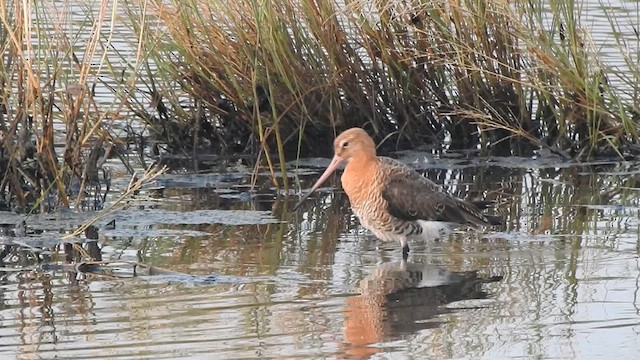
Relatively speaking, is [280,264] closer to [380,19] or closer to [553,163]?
[380,19]

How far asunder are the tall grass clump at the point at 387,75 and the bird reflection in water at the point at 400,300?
2418mm

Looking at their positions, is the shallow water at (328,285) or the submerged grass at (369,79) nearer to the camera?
the shallow water at (328,285)

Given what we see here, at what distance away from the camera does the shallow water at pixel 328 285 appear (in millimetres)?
6422

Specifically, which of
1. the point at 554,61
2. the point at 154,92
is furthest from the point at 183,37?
the point at 554,61

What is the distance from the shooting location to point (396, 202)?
8.73 metres

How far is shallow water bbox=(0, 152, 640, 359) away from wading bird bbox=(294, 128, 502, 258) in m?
0.13

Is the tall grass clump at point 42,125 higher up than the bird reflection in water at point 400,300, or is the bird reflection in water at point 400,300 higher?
the tall grass clump at point 42,125

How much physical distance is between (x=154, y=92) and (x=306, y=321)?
4234mm

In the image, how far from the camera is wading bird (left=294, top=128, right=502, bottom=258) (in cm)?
870

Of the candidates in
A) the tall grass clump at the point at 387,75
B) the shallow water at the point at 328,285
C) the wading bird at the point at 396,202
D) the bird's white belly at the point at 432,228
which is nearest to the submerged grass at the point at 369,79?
the tall grass clump at the point at 387,75

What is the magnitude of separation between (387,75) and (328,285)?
371 centimetres

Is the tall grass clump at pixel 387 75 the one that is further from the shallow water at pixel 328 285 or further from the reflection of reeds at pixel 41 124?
the reflection of reeds at pixel 41 124

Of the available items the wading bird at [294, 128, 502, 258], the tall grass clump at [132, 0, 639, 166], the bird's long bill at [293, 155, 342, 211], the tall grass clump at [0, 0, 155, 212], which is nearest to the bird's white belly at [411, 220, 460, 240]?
the wading bird at [294, 128, 502, 258]

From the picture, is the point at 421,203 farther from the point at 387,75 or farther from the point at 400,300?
the point at 387,75
